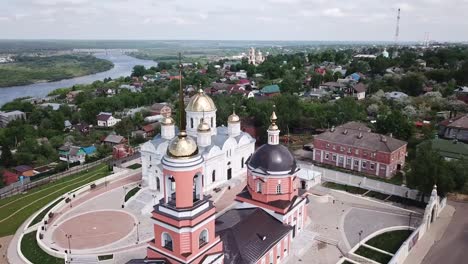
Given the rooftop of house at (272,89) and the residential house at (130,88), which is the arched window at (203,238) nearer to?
the rooftop of house at (272,89)

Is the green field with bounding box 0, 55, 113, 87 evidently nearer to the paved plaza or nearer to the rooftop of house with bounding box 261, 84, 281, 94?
the rooftop of house with bounding box 261, 84, 281, 94

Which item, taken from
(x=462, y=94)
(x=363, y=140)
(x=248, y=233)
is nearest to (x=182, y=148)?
(x=248, y=233)

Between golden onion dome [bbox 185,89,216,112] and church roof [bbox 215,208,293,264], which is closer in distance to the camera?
church roof [bbox 215,208,293,264]

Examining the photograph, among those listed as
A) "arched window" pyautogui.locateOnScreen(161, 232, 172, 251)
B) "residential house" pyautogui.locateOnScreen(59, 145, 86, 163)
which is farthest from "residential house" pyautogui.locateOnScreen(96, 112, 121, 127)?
"arched window" pyautogui.locateOnScreen(161, 232, 172, 251)

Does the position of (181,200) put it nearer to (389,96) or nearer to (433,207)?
(433,207)

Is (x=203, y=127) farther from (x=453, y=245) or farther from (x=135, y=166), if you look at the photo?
(x=453, y=245)

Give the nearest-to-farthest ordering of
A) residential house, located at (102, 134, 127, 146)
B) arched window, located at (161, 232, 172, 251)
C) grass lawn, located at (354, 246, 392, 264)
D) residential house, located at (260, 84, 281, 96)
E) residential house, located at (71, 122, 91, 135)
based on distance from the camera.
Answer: arched window, located at (161, 232, 172, 251) < grass lawn, located at (354, 246, 392, 264) < residential house, located at (102, 134, 127, 146) < residential house, located at (71, 122, 91, 135) < residential house, located at (260, 84, 281, 96)
